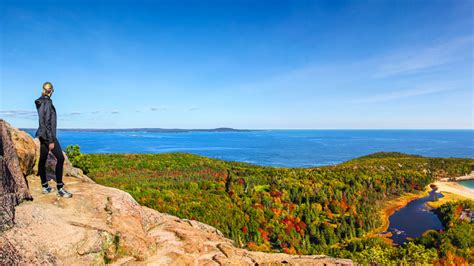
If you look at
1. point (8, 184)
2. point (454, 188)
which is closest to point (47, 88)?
point (8, 184)

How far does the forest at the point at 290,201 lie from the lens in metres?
64.2

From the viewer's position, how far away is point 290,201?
9781 centimetres

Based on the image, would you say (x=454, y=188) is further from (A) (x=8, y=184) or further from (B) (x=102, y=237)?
(A) (x=8, y=184)

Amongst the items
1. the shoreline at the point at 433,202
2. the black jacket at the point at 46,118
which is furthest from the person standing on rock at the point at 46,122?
the shoreline at the point at 433,202

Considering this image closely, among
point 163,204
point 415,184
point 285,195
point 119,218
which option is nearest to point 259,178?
point 285,195

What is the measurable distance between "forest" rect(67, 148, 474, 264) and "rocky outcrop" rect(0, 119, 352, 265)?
40.9m

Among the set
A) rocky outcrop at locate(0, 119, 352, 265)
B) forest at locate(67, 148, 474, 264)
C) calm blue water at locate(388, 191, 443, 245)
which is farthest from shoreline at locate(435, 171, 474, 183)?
rocky outcrop at locate(0, 119, 352, 265)

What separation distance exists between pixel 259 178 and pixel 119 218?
329ft

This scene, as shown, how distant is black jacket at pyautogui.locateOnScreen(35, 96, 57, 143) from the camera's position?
10.0 metres

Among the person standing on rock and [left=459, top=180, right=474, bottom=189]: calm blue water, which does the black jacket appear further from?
[left=459, top=180, right=474, bottom=189]: calm blue water

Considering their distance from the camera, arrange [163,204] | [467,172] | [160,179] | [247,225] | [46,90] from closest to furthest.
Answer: [46,90] < [163,204] < [247,225] < [160,179] < [467,172]

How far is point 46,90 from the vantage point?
1029cm

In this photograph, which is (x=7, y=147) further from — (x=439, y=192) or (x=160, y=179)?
(x=439, y=192)

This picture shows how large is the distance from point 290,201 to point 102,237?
9368 centimetres
